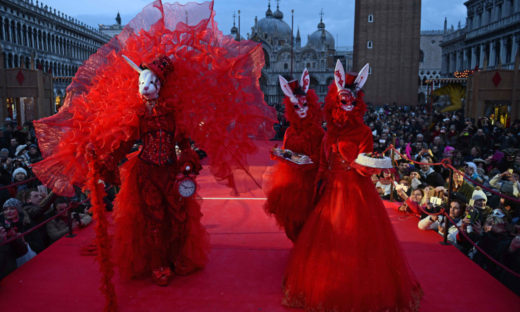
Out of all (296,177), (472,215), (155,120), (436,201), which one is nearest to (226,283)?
(296,177)

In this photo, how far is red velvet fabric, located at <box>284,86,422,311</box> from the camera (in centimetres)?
309

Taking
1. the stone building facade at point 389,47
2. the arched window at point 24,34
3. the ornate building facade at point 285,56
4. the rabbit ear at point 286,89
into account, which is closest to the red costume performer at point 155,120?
the rabbit ear at point 286,89

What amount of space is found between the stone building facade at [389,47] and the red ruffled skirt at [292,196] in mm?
41731

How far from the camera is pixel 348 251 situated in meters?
3.16

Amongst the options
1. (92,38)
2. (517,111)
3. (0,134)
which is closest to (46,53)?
(92,38)

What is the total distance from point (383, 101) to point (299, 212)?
43540mm

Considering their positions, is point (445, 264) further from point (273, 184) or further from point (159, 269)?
point (159, 269)

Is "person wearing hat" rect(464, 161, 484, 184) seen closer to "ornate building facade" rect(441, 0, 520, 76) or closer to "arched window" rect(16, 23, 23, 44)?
"ornate building facade" rect(441, 0, 520, 76)

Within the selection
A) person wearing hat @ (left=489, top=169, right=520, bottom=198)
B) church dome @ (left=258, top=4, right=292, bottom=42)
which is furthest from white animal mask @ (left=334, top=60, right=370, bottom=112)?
church dome @ (left=258, top=4, right=292, bottom=42)

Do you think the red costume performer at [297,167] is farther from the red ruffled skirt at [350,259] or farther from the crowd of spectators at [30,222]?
the crowd of spectators at [30,222]

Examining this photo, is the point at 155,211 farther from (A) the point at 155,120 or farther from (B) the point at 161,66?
(B) the point at 161,66

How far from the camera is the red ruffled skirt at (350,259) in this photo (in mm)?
3080

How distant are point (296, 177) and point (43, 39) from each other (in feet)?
148

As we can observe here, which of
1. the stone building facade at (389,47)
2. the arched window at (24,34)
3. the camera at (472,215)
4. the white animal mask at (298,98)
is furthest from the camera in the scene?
the stone building facade at (389,47)
